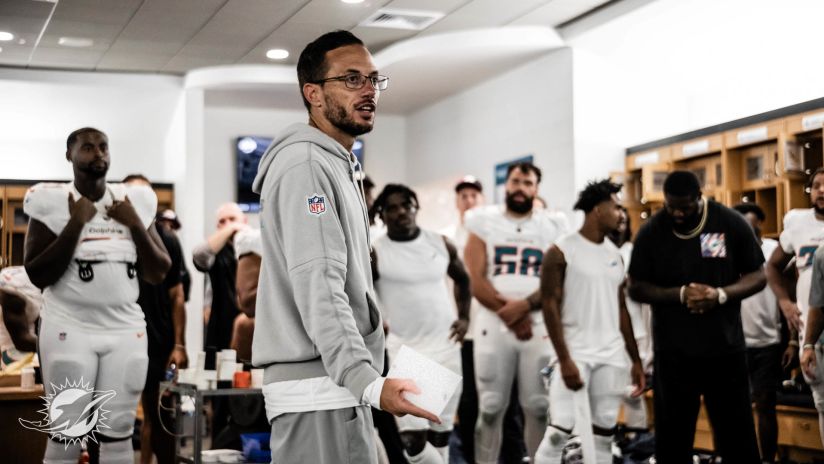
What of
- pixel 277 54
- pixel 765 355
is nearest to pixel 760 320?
pixel 765 355

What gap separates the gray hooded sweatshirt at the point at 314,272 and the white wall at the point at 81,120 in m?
2.91

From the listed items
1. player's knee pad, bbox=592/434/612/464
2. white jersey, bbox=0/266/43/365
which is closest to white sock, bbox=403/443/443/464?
player's knee pad, bbox=592/434/612/464

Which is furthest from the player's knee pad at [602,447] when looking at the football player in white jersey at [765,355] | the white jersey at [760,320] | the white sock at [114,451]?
the white sock at [114,451]

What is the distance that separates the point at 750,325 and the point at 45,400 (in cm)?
448

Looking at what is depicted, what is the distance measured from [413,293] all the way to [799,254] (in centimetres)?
243

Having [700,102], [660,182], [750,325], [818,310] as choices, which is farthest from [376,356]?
[700,102]

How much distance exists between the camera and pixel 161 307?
542 centimetres

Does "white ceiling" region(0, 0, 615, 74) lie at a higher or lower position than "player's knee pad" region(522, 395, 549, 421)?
higher

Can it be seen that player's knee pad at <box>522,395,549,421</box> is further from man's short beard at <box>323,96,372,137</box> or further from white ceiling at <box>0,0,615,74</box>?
white ceiling at <box>0,0,615,74</box>

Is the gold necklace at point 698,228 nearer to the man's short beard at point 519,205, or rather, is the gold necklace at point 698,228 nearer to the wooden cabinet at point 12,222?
the man's short beard at point 519,205

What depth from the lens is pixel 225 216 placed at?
636cm

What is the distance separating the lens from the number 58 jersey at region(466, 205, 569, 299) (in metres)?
5.70

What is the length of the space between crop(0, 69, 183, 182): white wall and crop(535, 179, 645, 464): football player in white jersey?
2.47 metres

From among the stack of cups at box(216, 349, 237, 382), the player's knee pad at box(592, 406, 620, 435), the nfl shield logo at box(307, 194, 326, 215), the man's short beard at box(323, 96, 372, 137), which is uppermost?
the man's short beard at box(323, 96, 372, 137)
